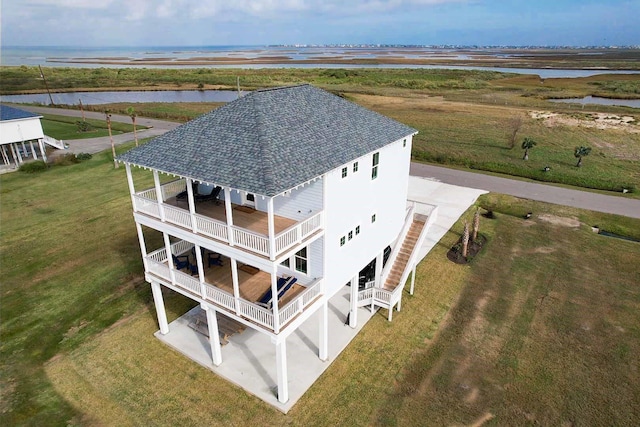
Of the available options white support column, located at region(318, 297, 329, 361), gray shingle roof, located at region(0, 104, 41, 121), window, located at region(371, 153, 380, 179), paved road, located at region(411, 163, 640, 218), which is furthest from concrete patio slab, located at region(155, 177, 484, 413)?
gray shingle roof, located at region(0, 104, 41, 121)

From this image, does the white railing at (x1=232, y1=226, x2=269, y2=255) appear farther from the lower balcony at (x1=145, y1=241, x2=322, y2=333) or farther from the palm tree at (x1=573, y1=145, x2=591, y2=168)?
the palm tree at (x1=573, y1=145, x2=591, y2=168)

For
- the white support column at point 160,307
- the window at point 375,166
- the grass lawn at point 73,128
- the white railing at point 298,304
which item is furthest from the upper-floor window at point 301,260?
the grass lawn at point 73,128

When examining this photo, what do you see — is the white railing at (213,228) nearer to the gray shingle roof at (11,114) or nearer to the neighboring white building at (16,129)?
the neighboring white building at (16,129)

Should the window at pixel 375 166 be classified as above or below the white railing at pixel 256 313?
above

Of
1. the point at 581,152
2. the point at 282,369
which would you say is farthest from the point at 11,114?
the point at 581,152

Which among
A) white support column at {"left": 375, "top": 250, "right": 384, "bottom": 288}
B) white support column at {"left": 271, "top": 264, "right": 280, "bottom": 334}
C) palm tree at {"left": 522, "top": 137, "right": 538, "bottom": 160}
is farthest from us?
palm tree at {"left": 522, "top": 137, "right": 538, "bottom": 160}

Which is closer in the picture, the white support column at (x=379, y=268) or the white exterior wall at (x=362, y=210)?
the white exterior wall at (x=362, y=210)
